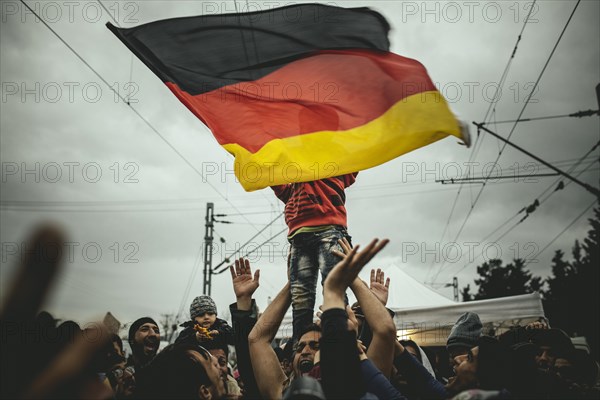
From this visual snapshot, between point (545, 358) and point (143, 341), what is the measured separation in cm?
316

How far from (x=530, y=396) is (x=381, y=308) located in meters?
0.78

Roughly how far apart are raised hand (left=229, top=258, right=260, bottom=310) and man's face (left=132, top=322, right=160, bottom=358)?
1508 mm

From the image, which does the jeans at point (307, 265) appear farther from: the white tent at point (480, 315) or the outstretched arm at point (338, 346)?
the white tent at point (480, 315)

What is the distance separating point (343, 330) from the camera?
1869 millimetres

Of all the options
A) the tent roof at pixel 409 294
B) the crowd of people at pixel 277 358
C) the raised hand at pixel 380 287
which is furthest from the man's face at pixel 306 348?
the tent roof at pixel 409 294

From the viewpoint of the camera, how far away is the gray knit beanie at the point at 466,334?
3.81 metres

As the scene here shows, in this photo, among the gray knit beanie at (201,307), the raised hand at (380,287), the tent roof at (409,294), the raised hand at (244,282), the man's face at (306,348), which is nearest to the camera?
the raised hand at (244,282)

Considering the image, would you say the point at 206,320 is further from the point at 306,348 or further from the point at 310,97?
the point at 310,97

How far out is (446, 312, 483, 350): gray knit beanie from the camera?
381 cm

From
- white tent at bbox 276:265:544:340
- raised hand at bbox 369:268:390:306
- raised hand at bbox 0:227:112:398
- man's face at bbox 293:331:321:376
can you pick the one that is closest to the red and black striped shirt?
raised hand at bbox 369:268:390:306

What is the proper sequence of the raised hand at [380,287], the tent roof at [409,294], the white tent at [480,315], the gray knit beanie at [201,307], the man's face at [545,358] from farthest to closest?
the tent roof at [409,294]
the white tent at [480,315]
the gray knit beanie at [201,307]
the raised hand at [380,287]
the man's face at [545,358]

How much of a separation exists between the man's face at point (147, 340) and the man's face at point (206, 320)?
36cm

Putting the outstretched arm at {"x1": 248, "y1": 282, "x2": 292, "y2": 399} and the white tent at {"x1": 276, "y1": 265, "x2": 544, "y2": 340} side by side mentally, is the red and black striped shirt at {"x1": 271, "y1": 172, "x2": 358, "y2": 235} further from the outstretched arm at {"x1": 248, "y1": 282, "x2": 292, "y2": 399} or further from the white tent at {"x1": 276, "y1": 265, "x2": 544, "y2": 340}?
the white tent at {"x1": 276, "y1": 265, "x2": 544, "y2": 340}

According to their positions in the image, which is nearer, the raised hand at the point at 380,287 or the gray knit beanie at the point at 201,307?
the raised hand at the point at 380,287
